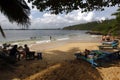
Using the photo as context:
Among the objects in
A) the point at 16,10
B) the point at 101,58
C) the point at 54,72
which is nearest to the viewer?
the point at 54,72

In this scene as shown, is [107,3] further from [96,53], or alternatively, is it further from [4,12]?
[4,12]

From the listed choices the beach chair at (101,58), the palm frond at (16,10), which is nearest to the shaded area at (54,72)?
the beach chair at (101,58)

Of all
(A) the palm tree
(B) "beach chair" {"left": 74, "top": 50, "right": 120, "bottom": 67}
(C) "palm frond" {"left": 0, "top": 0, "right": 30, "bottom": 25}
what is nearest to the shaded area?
(B) "beach chair" {"left": 74, "top": 50, "right": 120, "bottom": 67}

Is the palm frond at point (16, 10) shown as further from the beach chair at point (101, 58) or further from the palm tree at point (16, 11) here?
the beach chair at point (101, 58)

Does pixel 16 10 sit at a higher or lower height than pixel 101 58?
higher

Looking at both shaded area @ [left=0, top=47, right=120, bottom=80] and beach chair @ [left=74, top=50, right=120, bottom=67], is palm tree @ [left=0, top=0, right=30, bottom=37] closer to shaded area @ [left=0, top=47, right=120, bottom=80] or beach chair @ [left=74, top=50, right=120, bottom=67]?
shaded area @ [left=0, top=47, right=120, bottom=80]

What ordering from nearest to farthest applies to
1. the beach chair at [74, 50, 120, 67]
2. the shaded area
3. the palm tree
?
the shaded area → the palm tree → the beach chair at [74, 50, 120, 67]

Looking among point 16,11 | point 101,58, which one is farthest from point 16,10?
point 101,58

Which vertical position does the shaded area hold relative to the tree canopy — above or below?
below

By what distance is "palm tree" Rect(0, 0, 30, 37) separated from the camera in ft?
42.2

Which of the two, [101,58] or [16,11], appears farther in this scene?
[101,58]

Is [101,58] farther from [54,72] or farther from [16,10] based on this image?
[16,10]

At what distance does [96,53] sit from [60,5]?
188 inches

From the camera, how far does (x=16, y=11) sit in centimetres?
1290
